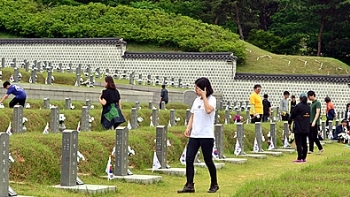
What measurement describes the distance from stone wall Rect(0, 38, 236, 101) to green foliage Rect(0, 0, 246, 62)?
92.4 inches

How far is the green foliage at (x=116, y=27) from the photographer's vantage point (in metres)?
54.2

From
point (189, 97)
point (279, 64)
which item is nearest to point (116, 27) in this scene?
point (279, 64)

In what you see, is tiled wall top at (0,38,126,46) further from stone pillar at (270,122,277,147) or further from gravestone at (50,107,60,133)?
gravestone at (50,107,60,133)

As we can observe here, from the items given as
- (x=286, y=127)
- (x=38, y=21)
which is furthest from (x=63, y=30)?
(x=286, y=127)

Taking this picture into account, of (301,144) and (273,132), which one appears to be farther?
(273,132)

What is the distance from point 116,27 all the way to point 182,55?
5.87 meters

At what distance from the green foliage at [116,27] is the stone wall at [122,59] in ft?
7.70

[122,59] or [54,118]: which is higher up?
[122,59]

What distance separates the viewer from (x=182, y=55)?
51.5m

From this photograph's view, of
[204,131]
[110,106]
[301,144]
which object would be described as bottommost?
[301,144]

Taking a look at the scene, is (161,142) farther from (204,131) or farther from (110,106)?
(110,106)

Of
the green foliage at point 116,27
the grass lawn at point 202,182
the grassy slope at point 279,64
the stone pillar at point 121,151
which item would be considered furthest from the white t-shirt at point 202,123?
the green foliage at point 116,27

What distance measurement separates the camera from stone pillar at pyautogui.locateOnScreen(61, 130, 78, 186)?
12.3 meters

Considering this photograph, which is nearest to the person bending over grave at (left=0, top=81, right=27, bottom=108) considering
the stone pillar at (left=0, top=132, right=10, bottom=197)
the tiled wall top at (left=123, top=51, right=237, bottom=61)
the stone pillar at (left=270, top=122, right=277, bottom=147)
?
the stone pillar at (left=270, top=122, right=277, bottom=147)
